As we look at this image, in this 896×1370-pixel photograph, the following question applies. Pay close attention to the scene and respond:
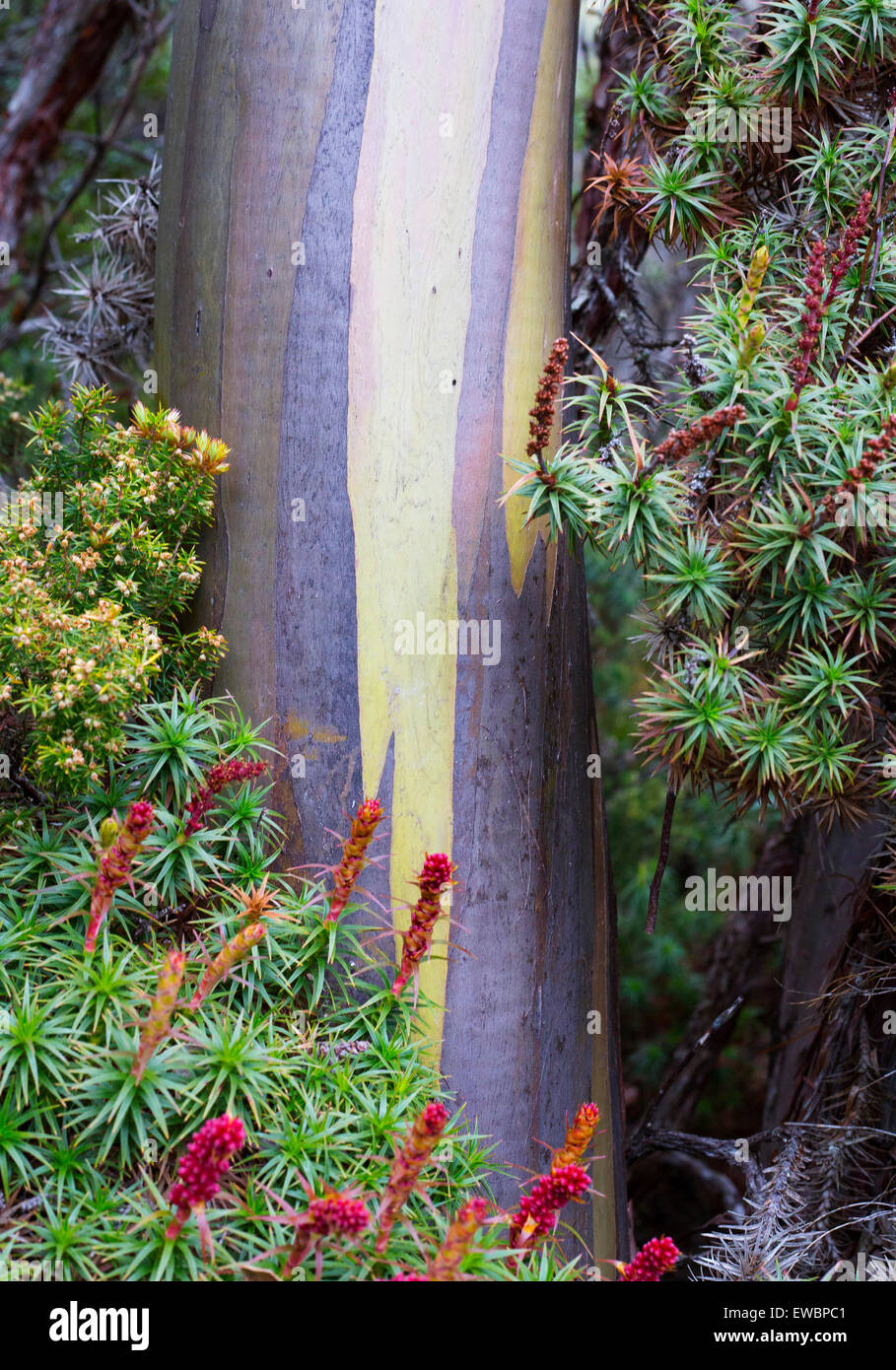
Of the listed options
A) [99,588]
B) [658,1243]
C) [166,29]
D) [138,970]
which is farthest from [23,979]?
[166,29]

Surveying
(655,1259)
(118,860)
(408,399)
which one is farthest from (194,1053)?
(408,399)

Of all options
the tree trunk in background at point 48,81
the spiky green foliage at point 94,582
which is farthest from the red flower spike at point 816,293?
the tree trunk in background at point 48,81

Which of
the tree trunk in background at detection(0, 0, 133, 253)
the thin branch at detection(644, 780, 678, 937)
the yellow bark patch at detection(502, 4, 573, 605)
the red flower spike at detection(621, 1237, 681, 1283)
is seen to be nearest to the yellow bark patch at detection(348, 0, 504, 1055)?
the yellow bark patch at detection(502, 4, 573, 605)

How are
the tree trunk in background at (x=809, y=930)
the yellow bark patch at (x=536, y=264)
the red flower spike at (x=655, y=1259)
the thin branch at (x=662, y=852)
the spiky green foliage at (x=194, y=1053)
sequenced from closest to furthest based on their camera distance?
1. the red flower spike at (x=655, y=1259)
2. the spiky green foliage at (x=194, y=1053)
3. the thin branch at (x=662, y=852)
4. the yellow bark patch at (x=536, y=264)
5. the tree trunk in background at (x=809, y=930)

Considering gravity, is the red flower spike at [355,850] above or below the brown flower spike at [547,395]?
below

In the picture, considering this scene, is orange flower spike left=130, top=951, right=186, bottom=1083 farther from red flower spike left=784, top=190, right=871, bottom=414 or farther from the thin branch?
red flower spike left=784, top=190, right=871, bottom=414

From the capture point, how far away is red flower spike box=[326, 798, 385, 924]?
1.58m

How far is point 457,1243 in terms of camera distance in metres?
1.29

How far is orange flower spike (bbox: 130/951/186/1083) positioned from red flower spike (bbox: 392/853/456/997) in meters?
0.35

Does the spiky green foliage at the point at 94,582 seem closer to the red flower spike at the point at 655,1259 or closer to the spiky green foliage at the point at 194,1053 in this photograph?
the spiky green foliage at the point at 194,1053

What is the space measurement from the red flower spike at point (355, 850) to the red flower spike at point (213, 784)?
9.1 inches

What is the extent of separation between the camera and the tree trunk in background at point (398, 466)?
1994 millimetres

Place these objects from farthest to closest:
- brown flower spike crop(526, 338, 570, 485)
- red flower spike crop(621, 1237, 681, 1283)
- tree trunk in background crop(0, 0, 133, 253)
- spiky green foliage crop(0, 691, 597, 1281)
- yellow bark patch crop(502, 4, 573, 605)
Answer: tree trunk in background crop(0, 0, 133, 253) < yellow bark patch crop(502, 4, 573, 605) < brown flower spike crop(526, 338, 570, 485) < spiky green foliage crop(0, 691, 597, 1281) < red flower spike crop(621, 1237, 681, 1283)
